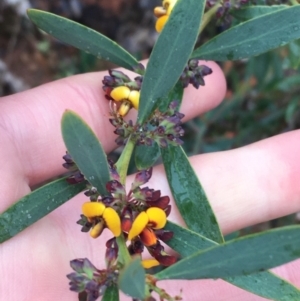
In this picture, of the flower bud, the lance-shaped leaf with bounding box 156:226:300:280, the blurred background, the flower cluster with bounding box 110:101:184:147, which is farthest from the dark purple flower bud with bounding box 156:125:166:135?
the blurred background

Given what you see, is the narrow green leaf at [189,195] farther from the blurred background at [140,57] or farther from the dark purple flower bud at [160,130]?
the blurred background at [140,57]

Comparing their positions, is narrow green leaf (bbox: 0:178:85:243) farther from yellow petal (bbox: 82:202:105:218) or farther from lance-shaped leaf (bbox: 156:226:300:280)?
lance-shaped leaf (bbox: 156:226:300:280)

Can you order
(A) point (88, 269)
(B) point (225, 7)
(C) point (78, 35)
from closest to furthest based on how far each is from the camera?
(A) point (88, 269) → (C) point (78, 35) → (B) point (225, 7)

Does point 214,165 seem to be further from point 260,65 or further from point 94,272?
point 94,272

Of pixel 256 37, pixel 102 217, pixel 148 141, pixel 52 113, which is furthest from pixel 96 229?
pixel 52 113

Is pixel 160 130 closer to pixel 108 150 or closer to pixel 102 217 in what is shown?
pixel 102 217

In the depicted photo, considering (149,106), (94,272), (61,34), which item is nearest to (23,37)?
(61,34)
